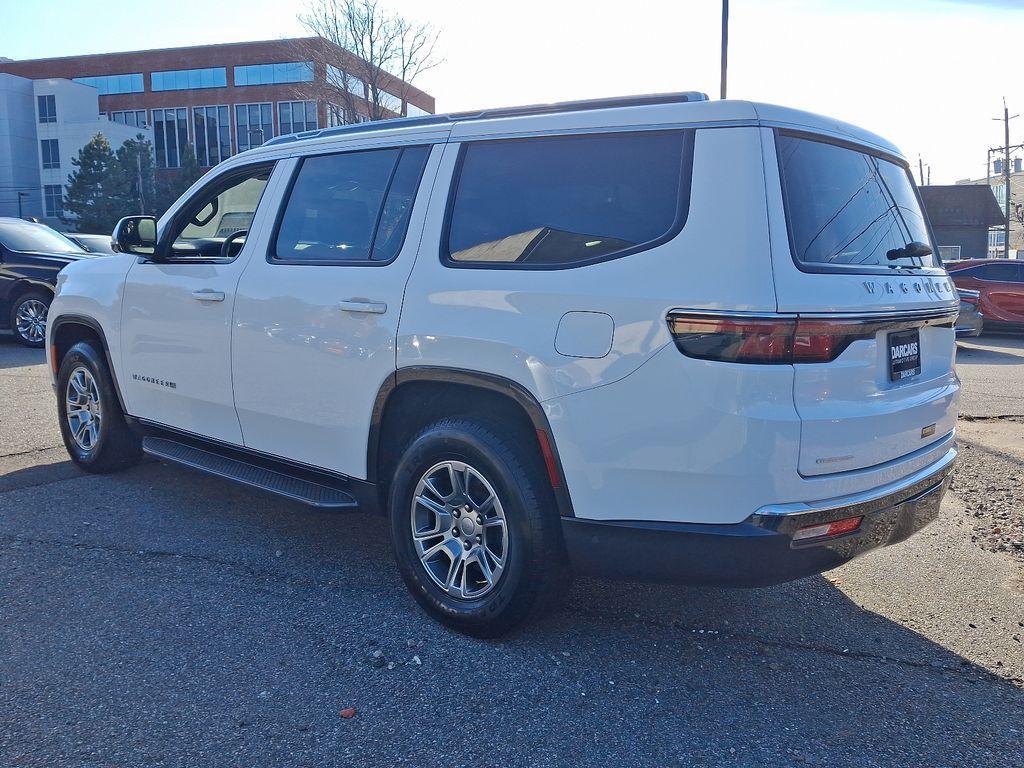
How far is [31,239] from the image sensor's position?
1306 cm

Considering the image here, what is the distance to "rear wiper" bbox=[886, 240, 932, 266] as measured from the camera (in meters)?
3.46

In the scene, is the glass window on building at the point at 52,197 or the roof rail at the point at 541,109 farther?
the glass window on building at the point at 52,197

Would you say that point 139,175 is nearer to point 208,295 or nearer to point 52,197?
point 52,197

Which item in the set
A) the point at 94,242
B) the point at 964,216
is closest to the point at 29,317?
the point at 94,242

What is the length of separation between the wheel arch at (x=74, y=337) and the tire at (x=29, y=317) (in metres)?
7.47

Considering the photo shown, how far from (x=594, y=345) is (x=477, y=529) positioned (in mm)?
939

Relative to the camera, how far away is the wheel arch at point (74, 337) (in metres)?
5.43

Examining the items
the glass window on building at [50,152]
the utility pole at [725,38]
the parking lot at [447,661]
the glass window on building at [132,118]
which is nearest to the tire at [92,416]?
the parking lot at [447,661]

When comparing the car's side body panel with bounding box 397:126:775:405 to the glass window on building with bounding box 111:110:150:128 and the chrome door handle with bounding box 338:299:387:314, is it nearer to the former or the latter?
the chrome door handle with bounding box 338:299:387:314

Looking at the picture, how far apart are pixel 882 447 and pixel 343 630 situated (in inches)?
87.2

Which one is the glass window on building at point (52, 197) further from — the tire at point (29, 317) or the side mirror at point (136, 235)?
the side mirror at point (136, 235)

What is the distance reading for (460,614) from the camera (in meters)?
3.53

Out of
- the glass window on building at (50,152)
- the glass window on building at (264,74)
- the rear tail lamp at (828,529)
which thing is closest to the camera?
the rear tail lamp at (828,529)

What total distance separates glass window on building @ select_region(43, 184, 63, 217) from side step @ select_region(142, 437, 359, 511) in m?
74.0
